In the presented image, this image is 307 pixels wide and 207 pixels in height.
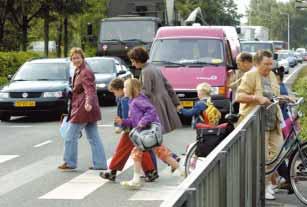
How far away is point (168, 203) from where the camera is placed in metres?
3.19

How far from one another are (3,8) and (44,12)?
6.48 ft

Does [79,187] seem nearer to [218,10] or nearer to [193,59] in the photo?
[193,59]

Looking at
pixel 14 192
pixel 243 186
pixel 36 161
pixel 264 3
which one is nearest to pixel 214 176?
pixel 243 186

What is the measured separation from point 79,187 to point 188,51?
885cm

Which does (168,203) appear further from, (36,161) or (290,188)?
(36,161)

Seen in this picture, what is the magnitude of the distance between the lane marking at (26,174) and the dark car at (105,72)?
12.5m

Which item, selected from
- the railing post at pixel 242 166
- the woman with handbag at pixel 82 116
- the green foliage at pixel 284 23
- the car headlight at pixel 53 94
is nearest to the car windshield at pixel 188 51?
the car headlight at pixel 53 94

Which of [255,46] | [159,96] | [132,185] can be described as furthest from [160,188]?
[255,46]

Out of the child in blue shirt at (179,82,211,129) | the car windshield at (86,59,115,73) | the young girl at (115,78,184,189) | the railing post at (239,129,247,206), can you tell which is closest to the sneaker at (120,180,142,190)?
the young girl at (115,78,184,189)

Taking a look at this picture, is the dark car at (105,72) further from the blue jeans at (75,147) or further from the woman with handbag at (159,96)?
the woman with handbag at (159,96)

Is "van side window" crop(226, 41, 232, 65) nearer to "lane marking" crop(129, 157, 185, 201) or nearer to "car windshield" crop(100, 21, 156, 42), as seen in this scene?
"lane marking" crop(129, 157, 185, 201)

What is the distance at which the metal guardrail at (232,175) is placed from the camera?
11.8 feet

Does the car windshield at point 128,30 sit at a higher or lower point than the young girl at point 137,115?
higher

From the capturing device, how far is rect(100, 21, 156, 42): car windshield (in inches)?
1192
